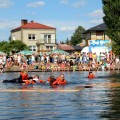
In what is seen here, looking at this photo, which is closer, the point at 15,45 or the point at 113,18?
the point at 113,18

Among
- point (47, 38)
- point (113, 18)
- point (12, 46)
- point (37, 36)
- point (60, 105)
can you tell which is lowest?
point (60, 105)

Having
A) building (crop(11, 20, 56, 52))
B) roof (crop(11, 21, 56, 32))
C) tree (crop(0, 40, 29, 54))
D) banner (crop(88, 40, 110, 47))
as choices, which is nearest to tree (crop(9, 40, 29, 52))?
tree (crop(0, 40, 29, 54))

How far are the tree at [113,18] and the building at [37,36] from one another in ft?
210

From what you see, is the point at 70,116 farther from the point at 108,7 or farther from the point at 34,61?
the point at 34,61

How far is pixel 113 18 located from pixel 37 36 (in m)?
68.7

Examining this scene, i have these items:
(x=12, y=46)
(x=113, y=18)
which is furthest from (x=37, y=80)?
(x=12, y=46)

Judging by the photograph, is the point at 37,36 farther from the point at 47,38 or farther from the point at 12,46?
the point at 12,46

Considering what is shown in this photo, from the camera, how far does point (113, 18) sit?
43375 mm

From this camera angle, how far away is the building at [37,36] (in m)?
109

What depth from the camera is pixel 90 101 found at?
24594 mm

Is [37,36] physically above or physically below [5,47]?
above

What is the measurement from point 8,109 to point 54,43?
8760cm

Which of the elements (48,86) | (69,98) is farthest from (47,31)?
(69,98)

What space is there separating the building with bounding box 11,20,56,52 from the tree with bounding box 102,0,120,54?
210ft
